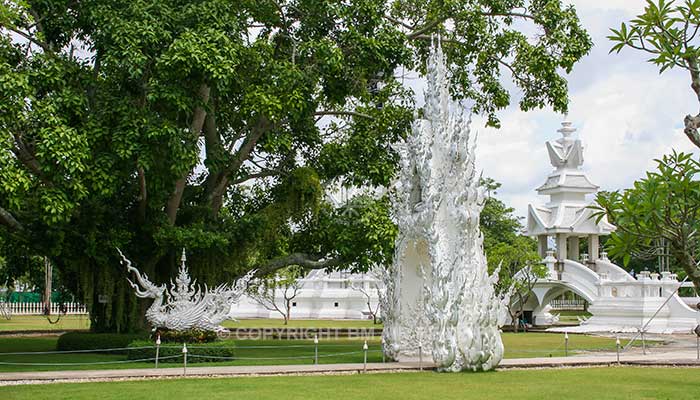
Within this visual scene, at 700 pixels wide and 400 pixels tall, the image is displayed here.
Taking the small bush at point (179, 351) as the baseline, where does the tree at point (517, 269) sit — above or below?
above

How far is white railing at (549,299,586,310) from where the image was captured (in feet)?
211

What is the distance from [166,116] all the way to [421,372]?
27.4 ft

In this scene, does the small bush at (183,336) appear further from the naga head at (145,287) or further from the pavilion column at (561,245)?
the pavilion column at (561,245)

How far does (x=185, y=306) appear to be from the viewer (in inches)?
863

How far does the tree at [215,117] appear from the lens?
2025 cm

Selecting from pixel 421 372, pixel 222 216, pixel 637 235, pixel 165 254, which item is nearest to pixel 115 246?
pixel 165 254

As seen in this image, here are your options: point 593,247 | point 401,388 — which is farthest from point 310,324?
point 401,388

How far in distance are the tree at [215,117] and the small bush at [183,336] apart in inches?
86.9

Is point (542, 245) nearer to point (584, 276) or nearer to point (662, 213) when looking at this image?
point (584, 276)

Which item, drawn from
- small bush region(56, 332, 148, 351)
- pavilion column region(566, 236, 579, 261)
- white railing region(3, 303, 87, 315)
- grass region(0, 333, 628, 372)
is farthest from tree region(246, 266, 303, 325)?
small bush region(56, 332, 148, 351)

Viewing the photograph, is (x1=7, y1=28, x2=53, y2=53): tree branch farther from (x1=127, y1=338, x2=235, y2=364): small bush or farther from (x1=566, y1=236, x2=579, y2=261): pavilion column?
(x1=566, y1=236, x2=579, y2=261): pavilion column

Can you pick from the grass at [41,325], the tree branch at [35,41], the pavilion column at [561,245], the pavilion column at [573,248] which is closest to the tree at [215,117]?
the tree branch at [35,41]

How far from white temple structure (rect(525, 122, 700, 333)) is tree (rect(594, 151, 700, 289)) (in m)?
27.9

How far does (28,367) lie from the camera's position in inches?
782
